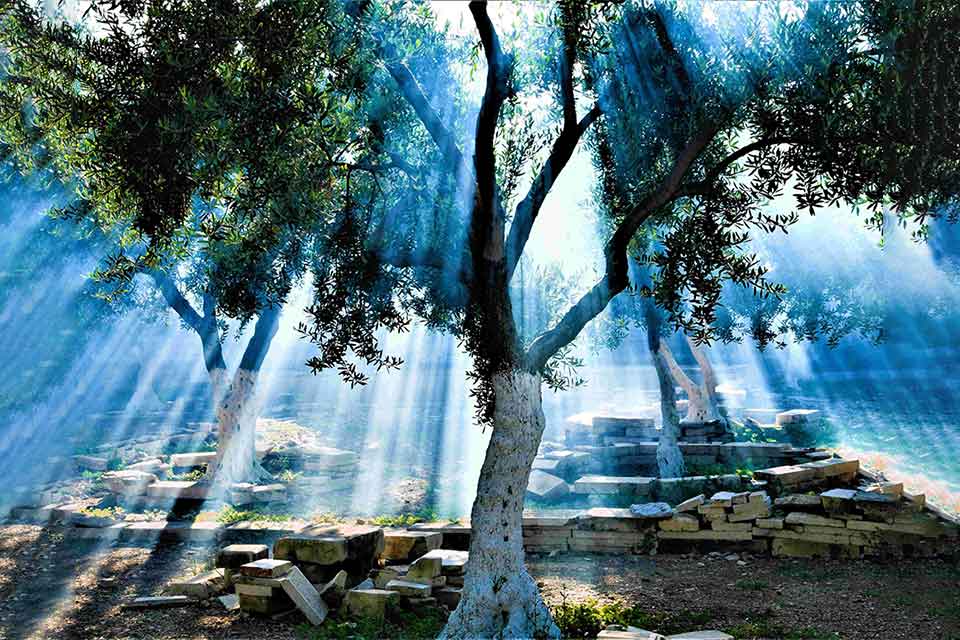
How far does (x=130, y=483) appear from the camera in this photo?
1808cm

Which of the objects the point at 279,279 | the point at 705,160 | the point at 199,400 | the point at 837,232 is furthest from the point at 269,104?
the point at 199,400

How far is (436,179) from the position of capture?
9.87 metres

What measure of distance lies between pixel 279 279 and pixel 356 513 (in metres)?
6.92

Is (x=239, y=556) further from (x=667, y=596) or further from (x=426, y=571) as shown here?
(x=667, y=596)

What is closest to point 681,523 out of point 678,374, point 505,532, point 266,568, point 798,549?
point 798,549

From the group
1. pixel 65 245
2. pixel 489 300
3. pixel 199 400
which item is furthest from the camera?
pixel 199 400

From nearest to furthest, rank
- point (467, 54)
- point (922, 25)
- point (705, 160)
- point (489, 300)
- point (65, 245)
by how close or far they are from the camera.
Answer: point (922, 25), point (489, 300), point (705, 160), point (467, 54), point (65, 245)

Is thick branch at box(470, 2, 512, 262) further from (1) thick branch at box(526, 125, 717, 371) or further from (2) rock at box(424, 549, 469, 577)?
(2) rock at box(424, 549, 469, 577)

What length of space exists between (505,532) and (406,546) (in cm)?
340

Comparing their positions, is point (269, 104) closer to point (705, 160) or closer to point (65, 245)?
point (705, 160)

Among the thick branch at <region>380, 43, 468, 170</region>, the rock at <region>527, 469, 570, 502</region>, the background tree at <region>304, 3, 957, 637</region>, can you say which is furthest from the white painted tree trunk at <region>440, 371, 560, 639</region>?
the rock at <region>527, 469, 570, 502</region>

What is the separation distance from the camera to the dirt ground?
8.39m

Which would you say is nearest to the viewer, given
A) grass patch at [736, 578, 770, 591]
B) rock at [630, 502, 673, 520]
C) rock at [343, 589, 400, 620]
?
rock at [343, 589, 400, 620]

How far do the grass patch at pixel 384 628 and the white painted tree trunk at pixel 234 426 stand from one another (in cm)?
936
